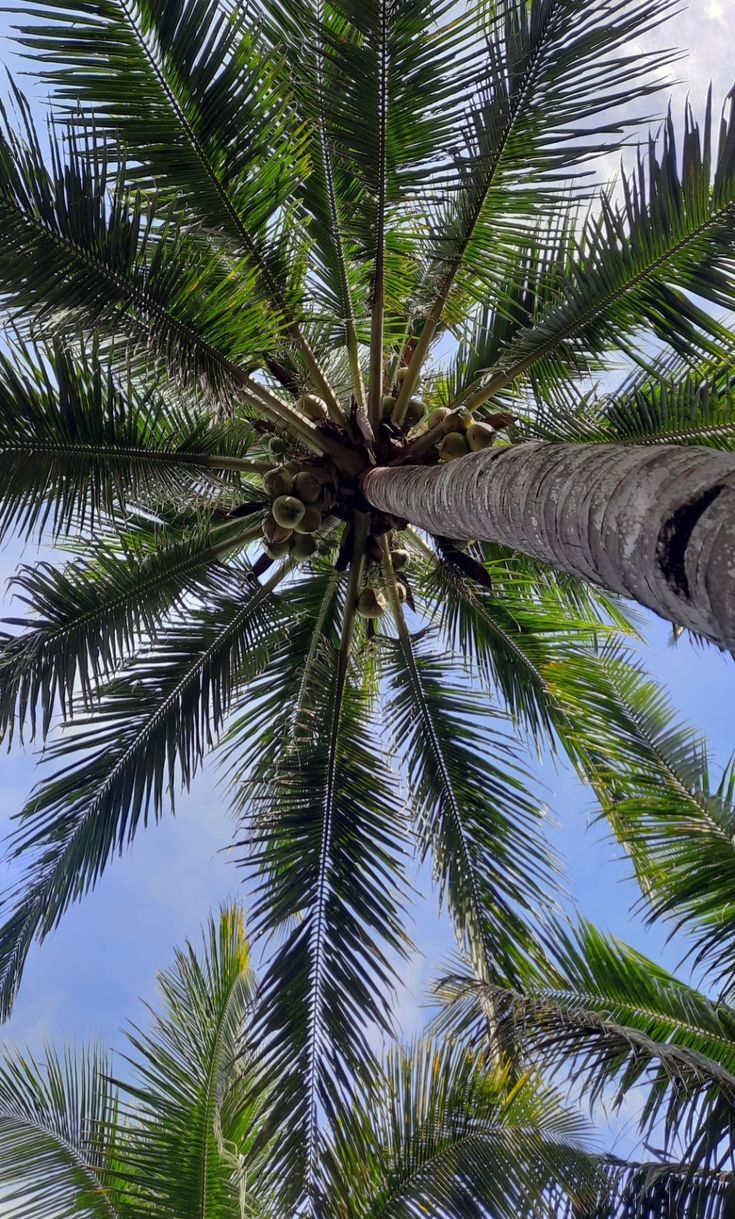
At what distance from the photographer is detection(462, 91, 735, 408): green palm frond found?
4094 mm

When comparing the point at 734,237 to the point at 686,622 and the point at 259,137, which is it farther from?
the point at 686,622

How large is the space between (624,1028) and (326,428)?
11.7 feet

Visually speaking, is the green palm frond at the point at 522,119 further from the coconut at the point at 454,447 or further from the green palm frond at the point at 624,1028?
the green palm frond at the point at 624,1028

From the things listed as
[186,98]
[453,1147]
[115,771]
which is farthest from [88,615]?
[453,1147]

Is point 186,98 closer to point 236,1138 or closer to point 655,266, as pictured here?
point 655,266

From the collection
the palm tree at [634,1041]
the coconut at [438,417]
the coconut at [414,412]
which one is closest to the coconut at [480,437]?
the coconut at [438,417]

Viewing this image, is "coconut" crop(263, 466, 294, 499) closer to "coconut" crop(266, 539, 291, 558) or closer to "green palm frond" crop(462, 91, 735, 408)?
"coconut" crop(266, 539, 291, 558)

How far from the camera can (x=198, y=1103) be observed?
18.2 ft

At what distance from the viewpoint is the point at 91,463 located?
187 inches

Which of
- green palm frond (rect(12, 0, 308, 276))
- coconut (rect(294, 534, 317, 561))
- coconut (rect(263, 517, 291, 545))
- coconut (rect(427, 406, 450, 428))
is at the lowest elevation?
coconut (rect(294, 534, 317, 561))

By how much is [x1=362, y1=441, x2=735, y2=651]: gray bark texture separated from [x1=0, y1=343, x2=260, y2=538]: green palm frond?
1914 millimetres

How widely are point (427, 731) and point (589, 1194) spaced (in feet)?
9.21

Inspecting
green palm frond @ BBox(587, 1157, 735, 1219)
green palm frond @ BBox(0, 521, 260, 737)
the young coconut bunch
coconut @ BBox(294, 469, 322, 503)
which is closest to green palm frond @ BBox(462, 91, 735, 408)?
the young coconut bunch

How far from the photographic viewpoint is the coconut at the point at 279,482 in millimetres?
5176
